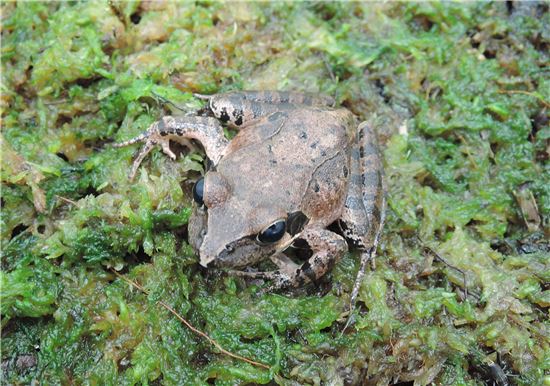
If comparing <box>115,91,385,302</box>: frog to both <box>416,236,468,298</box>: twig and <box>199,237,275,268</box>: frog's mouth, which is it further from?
<box>416,236,468,298</box>: twig

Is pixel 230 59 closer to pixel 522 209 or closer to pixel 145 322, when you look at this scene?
pixel 145 322

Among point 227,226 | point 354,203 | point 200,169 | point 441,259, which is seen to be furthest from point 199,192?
point 441,259

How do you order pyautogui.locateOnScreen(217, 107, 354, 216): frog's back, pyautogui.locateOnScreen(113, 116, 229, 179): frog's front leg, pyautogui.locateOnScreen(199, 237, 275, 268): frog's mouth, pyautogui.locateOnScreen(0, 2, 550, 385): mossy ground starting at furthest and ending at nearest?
pyautogui.locateOnScreen(113, 116, 229, 179): frog's front leg < pyautogui.locateOnScreen(217, 107, 354, 216): frog's back < pyautogui.locateOnScreen(0, 2, 550, 385): mossy ground < pyautogui.locateOnScreen(199, 237, 275, 268): frog's mouth

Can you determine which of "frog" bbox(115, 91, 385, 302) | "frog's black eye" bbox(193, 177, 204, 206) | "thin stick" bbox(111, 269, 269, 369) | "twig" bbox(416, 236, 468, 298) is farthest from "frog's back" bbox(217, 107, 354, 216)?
"thin stick" bbox(111, 269, 269, 369)

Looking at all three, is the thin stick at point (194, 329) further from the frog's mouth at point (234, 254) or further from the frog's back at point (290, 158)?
the frog's back at point (290, 158)

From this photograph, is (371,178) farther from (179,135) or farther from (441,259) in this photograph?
(179,135)

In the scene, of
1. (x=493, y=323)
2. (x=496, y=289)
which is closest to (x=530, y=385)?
(x=493, y=323)
